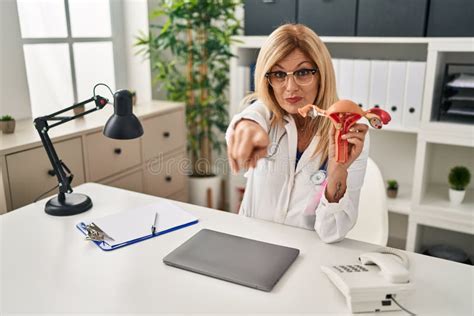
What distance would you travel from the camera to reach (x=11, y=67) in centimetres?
219

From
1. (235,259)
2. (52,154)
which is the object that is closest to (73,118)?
(52,154)

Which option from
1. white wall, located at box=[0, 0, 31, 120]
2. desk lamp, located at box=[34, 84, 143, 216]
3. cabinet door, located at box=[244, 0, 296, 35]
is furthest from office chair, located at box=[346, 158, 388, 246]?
white wall, located at box=[0, 0, 31, 120]

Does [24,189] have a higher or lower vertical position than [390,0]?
lower

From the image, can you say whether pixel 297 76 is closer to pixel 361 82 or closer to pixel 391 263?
pixel 391 263

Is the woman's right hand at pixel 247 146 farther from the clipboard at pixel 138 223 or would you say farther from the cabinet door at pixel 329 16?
the cabinet door at pixel 329 16

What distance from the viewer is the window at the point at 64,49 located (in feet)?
7.58

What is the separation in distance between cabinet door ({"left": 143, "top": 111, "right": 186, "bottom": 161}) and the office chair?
130cm

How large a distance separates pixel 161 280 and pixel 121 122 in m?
0.50

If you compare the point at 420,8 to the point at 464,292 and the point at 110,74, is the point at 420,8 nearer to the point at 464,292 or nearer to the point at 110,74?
the point at 464,292

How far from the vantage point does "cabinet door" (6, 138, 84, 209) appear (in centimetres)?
175

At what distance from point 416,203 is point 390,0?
1039 mm

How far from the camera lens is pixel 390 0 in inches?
85.6

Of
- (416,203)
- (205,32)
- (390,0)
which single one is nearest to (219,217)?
Answer: (416,203)

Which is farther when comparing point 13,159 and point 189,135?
point 189,135
